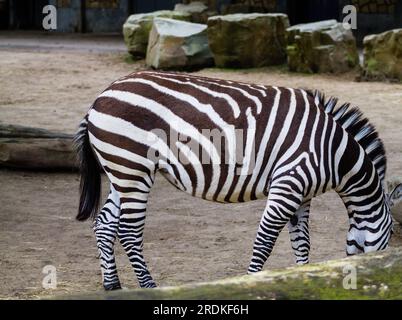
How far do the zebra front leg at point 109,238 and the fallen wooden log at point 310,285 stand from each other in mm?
2497

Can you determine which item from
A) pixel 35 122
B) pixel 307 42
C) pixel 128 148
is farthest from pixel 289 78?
pixel 128 148

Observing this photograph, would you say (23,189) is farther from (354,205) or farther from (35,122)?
(354,205)

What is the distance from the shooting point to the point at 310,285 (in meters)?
2.73

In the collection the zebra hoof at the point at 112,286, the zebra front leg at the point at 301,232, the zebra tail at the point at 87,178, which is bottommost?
the zebra hoof at the point at 112,286

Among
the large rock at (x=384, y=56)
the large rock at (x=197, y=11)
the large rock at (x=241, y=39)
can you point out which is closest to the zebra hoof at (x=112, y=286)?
the large rock at (x=384, y=56)

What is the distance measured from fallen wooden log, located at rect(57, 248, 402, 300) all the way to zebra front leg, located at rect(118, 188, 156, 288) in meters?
2.27

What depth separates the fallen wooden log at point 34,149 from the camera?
27.6ft

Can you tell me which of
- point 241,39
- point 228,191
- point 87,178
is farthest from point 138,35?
point 228,191

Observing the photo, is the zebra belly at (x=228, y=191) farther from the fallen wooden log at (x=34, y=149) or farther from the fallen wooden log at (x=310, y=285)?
the fallen wooden log at (x=34, y=149)

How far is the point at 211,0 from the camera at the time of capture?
2148cm

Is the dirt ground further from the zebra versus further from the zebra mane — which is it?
the zebra mane

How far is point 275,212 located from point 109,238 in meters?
1.01

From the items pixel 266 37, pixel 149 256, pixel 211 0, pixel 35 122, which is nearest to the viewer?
pixel 149 256

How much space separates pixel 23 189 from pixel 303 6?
51.3 feet
